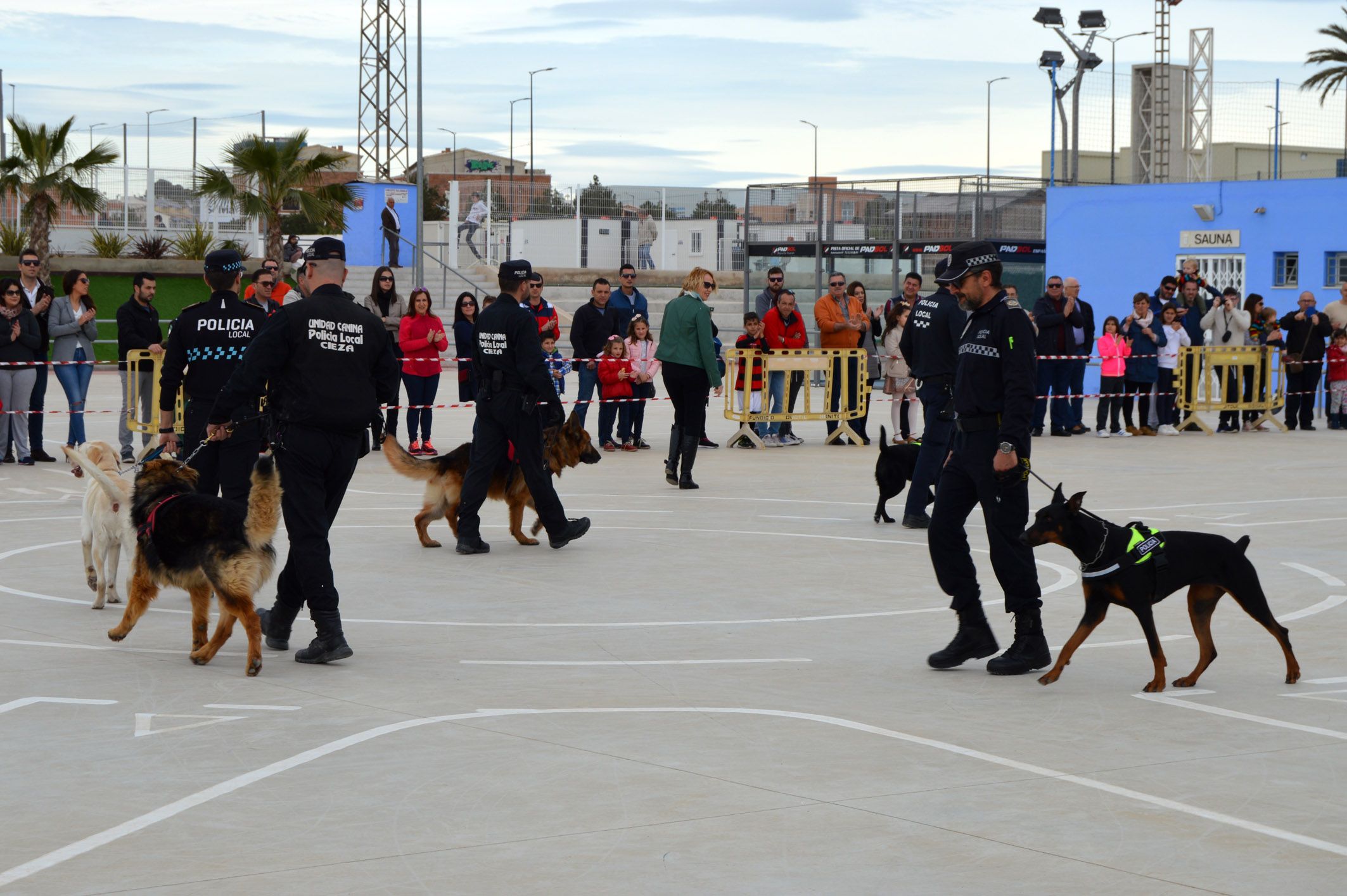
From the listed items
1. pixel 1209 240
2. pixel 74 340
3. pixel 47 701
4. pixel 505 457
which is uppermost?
pixel 1209 240

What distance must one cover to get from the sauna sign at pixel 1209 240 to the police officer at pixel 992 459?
2612 centimetres

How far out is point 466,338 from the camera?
61.4 ft

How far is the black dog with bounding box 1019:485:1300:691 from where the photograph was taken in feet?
22.0

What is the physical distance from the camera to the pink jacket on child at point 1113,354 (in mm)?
21203

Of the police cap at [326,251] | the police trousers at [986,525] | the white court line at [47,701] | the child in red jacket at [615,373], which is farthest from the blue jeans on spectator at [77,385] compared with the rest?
the police trousers at [986,525]

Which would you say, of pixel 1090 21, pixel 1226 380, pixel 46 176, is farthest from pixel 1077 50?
pixel 46 176

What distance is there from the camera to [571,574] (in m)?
10.1

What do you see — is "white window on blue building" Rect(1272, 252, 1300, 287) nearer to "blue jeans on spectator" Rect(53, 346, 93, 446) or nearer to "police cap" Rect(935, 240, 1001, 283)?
"blue jeans on spectator" Rect(53, 346, 93, 446)

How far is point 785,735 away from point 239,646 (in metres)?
3.17

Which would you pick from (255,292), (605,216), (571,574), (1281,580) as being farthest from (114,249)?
(1281,580)

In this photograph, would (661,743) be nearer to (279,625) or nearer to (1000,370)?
(1000,370)

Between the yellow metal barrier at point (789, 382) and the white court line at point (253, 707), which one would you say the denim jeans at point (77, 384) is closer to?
the yellow metal barrier at point (789, 382)

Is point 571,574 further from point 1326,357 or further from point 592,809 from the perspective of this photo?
point 1326,357

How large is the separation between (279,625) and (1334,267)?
87.5 feet
